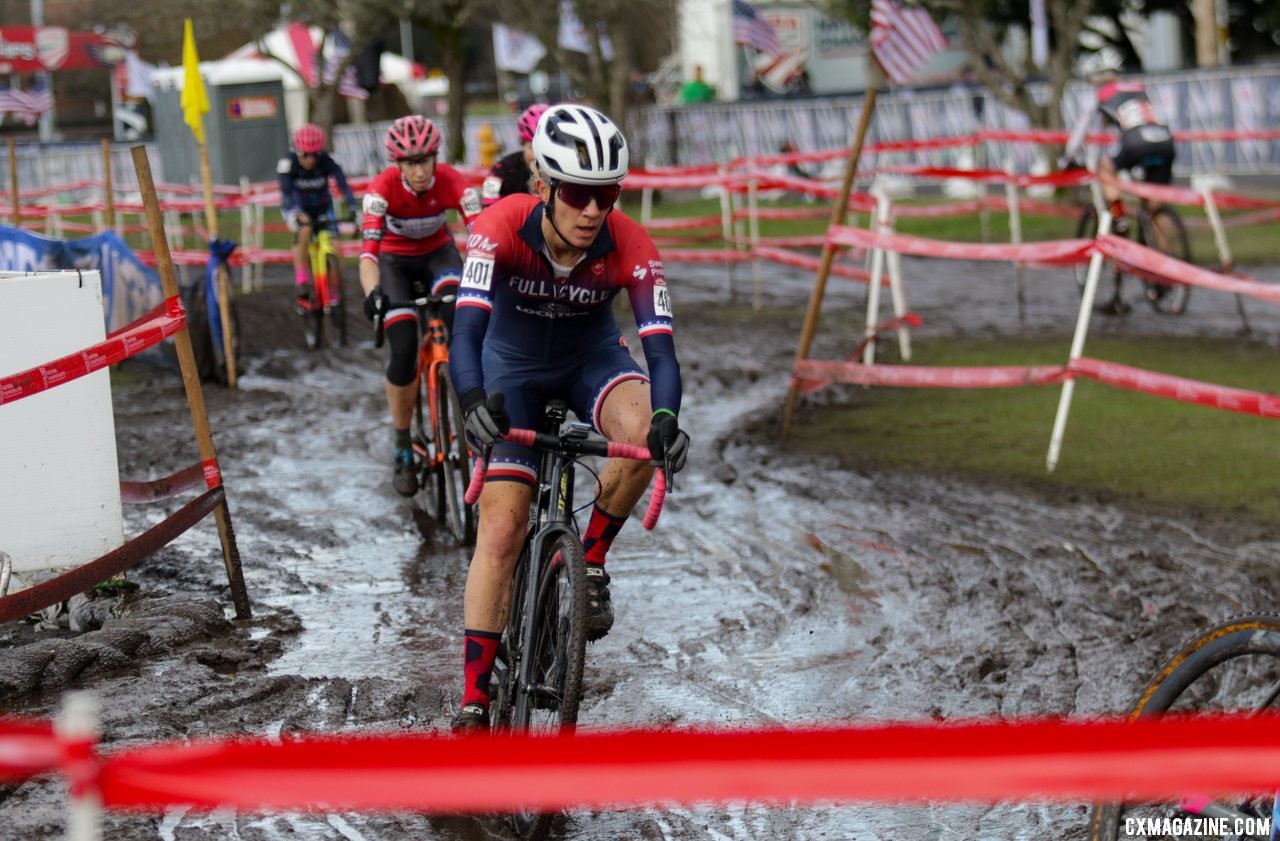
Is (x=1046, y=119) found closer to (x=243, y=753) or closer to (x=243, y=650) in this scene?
(x=243, y=650)

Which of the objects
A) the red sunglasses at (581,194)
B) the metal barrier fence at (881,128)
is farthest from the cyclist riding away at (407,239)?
the metal barrier fence at (881,128)

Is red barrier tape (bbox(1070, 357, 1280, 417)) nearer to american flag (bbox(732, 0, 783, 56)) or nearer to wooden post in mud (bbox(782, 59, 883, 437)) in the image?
wooden post in mud (bbox(782, 59, 883, 437))

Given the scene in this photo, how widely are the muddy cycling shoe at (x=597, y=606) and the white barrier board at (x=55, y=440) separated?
2.73 m

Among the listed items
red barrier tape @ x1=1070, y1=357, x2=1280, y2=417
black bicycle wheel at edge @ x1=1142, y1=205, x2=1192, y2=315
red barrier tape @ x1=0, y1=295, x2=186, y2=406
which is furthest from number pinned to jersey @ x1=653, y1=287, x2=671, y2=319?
black bicycle wheel at edge @ x1=1142, y1=205, x2=1192, y2=315

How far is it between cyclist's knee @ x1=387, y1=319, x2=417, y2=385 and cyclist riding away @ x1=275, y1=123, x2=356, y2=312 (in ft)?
22.3

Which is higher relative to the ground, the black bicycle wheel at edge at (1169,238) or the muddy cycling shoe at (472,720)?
the black bicycle wheel at edge at (1169,238)

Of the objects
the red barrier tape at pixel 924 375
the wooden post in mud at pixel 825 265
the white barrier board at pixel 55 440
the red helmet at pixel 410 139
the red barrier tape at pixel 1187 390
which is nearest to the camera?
the white barrier board at pixel 55 440

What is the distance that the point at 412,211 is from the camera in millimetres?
8688

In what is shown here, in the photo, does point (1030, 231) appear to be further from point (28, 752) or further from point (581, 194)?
point (28, 752)

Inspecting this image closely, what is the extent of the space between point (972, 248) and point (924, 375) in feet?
3.06

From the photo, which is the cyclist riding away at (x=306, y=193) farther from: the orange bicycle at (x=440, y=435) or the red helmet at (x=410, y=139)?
the orange bicycle at (x=440, y=435)

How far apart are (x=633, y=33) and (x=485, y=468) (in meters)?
46.9

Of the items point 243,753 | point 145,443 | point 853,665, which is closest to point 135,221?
point 145,443

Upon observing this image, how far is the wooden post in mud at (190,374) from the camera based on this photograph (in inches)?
251
